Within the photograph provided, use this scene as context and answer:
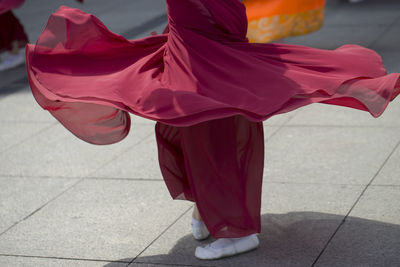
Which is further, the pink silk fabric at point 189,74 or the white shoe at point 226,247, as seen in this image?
the white shoe at point 226,247

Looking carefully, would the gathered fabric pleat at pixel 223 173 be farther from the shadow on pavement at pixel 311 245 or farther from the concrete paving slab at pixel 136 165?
the concrete paving slab at pixel 136 165

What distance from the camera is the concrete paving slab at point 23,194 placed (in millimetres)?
4576

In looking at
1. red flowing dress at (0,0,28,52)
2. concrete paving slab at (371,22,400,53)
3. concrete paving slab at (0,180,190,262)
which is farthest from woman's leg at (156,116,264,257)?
red flowing dress at (0,0,28,52)

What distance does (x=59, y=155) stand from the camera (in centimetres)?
564

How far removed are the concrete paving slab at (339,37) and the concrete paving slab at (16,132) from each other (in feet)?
11.6

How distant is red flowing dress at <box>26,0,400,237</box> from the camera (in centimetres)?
332

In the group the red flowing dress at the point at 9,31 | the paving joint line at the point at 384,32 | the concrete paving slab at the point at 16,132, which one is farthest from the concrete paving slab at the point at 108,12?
the concrete paving slab at the point at 16,132

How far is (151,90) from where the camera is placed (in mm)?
3352

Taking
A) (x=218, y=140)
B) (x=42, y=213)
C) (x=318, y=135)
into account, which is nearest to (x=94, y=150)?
(x=42, y=213)

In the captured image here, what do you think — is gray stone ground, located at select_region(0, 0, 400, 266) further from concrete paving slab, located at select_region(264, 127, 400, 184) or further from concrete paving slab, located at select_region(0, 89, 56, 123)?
concrete paving slab, located at select_region(0, 89, 56, 123)

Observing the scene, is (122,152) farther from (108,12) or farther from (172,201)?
(108,12)

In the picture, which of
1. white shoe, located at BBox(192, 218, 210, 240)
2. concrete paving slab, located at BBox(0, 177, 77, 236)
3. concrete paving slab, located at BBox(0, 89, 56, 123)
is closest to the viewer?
white shoe, located at BBox(192, 218, 210, 240)

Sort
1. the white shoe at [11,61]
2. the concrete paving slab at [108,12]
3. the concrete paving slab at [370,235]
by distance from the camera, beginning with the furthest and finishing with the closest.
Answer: the concrete paving slab at [108,12] < the white shoe at [11,61] < the concrete paving slab at [370,235]

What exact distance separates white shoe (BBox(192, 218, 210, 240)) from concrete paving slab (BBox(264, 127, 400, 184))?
92cm
